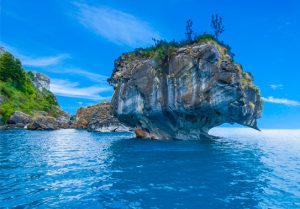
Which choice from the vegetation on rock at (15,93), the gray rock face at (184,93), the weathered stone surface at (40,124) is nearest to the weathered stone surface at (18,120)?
the vegetation on rock at (15,93)

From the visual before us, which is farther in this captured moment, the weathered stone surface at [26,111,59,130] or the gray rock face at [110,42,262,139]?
the weathered stone surface at [26,111,59,130]

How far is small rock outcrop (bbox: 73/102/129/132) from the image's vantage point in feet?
291

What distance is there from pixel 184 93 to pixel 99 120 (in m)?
53.3

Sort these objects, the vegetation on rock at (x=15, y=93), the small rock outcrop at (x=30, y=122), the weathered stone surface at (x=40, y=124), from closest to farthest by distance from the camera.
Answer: the weathered stone surface at (x=40, y=124) → the small rock outcrop at (x=30, y=122) → the vegetation on rock at (x=15, y=93)

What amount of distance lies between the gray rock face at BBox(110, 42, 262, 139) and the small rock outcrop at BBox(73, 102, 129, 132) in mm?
35424

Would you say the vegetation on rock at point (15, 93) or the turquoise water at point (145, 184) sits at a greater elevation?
the vegetation on rock at point (15, 93)

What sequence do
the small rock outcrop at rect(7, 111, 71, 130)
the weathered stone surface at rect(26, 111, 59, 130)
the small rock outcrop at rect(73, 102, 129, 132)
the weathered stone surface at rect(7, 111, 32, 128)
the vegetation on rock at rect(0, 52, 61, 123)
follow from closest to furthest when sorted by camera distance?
the weathered stone surface at rect(26, 111, 59, 130) → the small rock outcrop at rect(7, 111, 71, 130) → the weathered stone surface at rect(7, 111, 32, 128) → the small rock outcrop at rect(73, 102, 129, 132) → the vegetation on rock at rect(0, 52, 61, 123)

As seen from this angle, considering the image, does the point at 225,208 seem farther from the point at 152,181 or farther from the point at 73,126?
the point at 73,126

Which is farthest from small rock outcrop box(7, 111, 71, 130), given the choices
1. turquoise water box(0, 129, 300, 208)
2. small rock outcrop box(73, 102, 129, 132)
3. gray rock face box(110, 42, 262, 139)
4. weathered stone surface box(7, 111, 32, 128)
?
turquoise water box(0, 129, 300, 208)

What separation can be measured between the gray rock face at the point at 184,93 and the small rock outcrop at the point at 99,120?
3542cm

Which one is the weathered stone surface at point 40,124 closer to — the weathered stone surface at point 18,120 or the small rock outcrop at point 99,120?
the weathered stone surface at point 18,120

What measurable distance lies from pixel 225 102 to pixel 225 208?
3197 centimetres

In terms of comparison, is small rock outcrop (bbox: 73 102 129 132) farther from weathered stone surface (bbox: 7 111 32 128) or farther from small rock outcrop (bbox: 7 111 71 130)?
weathered stone surface (bbox: 7 111 32 128)

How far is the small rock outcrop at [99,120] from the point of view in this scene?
88.8 m
